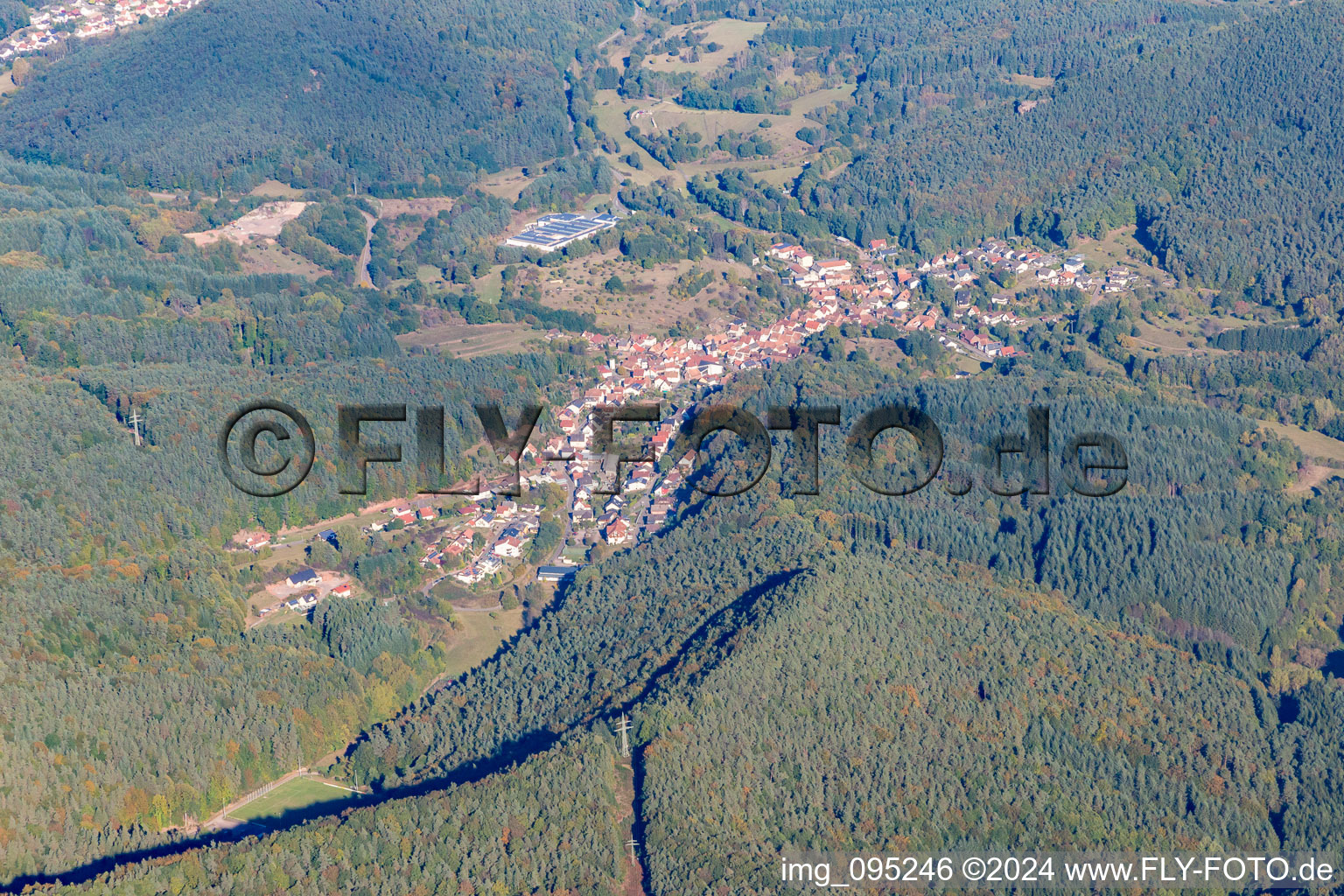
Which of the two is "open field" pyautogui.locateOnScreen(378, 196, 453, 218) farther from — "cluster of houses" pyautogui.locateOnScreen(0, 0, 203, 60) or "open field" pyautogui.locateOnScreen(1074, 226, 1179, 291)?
"cluster of houses" pyautogui.locateOnScreen(0, 0, 203, 60)

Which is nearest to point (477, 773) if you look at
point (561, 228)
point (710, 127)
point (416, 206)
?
point (561, 228)

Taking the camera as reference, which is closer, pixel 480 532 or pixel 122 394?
pixel 480 532

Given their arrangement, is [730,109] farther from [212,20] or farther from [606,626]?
[606,626]

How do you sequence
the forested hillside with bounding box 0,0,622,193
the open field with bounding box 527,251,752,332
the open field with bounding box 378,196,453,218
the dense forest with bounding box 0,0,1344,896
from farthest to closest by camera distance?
the forested hillside with bounding box 0,0,622,193 → the open field with bounding box 378,196,453,218 → the open field with bounding box 527,251,752,332 → the dense forest with bounding box 0,0,1344,896

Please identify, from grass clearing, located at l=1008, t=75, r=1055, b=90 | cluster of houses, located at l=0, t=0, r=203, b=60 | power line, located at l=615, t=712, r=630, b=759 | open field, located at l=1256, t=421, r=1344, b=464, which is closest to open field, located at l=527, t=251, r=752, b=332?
open field, located at l=1256, t=421, r=1344, b=464

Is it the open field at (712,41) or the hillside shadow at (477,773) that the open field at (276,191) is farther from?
the hillside shadow at (477,773)

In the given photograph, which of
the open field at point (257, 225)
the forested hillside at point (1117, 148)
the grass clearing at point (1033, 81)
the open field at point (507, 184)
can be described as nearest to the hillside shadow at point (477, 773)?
the forested hillside at point (1117, 148)

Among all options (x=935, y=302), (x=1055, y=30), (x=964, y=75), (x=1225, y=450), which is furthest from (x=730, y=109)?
(x=1225, y=450)
